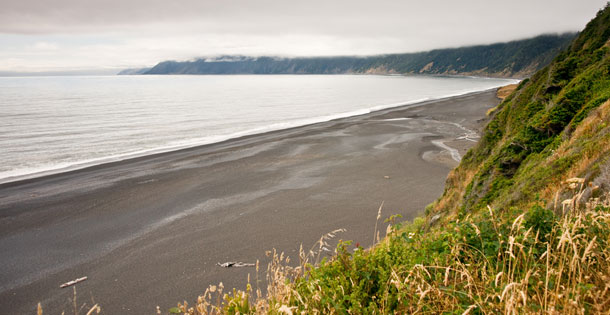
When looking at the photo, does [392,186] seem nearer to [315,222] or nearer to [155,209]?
[315,222]

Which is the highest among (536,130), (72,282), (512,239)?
(536,130)

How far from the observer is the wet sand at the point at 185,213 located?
352 inches

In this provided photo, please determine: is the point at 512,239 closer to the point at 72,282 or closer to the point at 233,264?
the point at 233,264

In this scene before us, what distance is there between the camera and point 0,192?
1706 cm

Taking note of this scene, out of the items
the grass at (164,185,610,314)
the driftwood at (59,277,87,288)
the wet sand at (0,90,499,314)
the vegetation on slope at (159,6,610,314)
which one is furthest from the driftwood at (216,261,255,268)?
the grass at (164,185,610,314)

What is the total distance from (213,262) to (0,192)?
46.8 feet

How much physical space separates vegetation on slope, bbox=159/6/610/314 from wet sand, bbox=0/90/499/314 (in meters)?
2.99

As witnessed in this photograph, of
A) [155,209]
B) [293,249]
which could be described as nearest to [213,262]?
[293,249]

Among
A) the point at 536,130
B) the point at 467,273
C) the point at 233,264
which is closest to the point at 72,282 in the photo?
the point at 233,264

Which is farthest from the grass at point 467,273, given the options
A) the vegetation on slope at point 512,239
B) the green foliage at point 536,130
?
the green foliage at point 536,130

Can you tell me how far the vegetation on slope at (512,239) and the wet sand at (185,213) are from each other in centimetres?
299

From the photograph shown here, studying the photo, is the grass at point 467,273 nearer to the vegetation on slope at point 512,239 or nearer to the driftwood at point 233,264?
the vegetation on slope at point 512,239

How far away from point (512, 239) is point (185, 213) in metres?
12.9

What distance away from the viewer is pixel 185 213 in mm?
13781
